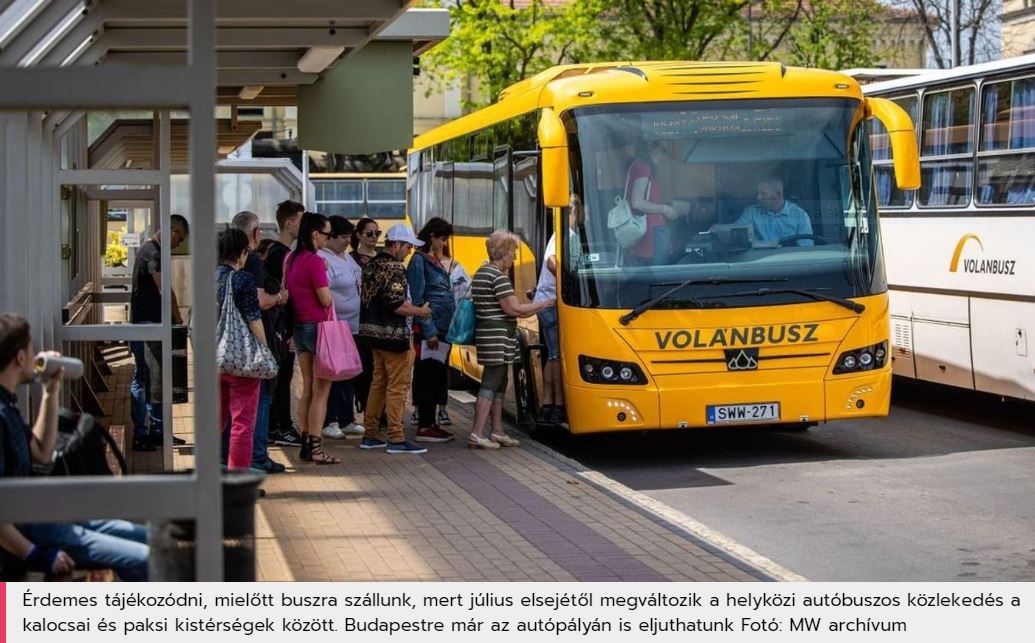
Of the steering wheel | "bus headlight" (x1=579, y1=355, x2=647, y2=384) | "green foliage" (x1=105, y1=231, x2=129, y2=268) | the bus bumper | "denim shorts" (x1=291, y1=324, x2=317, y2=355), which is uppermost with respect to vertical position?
the steering wheel

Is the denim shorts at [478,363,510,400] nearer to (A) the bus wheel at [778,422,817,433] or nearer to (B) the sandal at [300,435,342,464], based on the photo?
(B) the sandal at [300,435,342,464]

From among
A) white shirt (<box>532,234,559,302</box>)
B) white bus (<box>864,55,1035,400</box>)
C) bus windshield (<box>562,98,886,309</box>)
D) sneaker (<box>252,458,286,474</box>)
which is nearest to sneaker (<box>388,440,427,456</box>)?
sneaker (<box>252,458,286,474</box>)

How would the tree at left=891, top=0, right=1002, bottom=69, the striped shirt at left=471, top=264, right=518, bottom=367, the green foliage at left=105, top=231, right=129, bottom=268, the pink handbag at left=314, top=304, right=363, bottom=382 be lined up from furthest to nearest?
the green foliage at left=105, top=231, right=129, bottom=268
the tree at left=891, top=0, right=1002, bottom=69
the striped shirt at left=471, top=264, right=518, bottom=367
the pink handbag at left=314, top=304, right=363, bottom=382

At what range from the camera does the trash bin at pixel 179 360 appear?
46.1ft

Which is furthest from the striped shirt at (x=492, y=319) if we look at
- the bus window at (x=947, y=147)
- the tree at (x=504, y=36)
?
the tree at (x=504, y=36)

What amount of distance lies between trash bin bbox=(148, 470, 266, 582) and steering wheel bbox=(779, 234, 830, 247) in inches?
285

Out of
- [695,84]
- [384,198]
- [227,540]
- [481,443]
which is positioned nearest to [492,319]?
[481,443]

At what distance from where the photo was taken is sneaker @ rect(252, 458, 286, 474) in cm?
1187

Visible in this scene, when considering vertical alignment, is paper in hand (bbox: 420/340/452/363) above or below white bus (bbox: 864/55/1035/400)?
below

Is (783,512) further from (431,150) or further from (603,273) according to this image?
(431,150)

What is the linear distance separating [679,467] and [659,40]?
29183 mm

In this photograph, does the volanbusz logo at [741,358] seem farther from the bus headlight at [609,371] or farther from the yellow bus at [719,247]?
the bus headlight at [609,371]

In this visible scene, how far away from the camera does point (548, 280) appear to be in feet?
43.9

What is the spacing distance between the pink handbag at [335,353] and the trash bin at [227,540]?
18.2 ft
